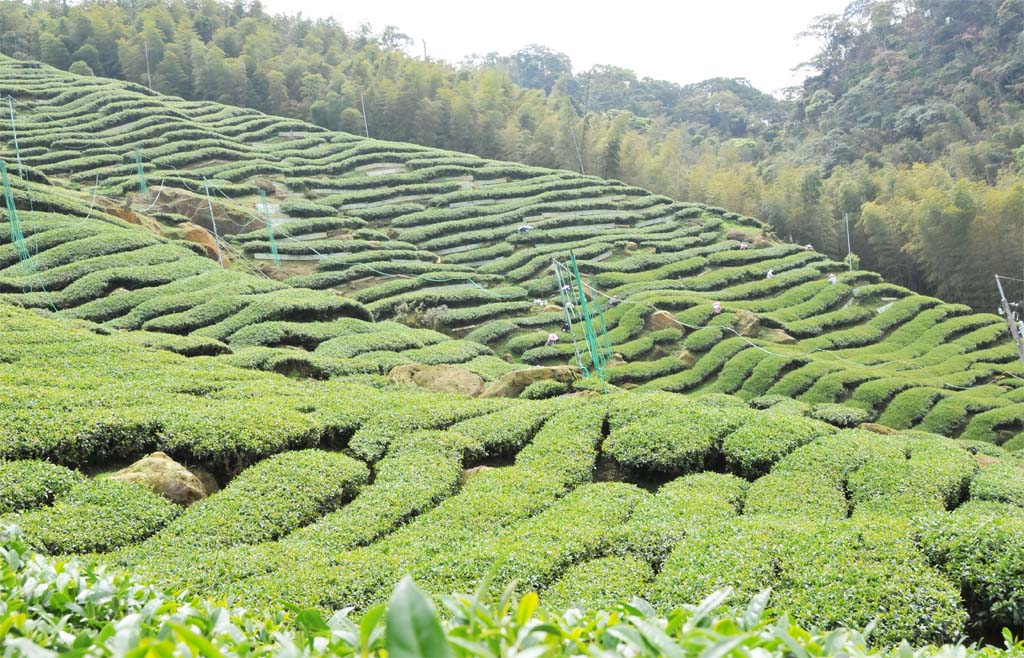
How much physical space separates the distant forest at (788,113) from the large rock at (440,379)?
78.4ft

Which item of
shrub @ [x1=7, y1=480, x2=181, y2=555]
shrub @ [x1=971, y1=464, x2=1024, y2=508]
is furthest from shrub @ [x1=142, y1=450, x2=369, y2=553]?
shrub @ [x1=971, y1=464, x2=1024, y2=508]

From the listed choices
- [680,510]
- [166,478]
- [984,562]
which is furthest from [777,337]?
[166,478]

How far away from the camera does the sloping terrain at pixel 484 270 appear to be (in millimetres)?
18016

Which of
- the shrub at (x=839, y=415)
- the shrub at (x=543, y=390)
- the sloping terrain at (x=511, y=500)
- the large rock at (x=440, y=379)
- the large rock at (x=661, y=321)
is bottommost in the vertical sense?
the shrub at (x=839, y=415)

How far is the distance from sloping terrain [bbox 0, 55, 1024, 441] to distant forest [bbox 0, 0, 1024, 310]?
4.53 metres

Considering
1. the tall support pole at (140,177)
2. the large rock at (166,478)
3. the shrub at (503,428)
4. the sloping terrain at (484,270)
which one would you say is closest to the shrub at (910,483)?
the shrub at (503,428)

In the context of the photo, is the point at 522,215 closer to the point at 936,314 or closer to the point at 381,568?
the point at 936,314

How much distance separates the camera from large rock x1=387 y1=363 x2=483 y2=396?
475 inches

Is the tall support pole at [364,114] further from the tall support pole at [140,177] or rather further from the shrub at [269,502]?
the shrub at [269,502]

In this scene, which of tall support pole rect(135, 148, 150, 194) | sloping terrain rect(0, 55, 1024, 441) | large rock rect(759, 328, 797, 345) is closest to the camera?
sloping terrain rect(0, 55, 1024, 441)

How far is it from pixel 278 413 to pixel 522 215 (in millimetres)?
25840

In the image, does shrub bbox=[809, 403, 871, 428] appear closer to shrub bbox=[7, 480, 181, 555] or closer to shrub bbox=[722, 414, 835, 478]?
shrub bbox=[722, 414, 835, 478]

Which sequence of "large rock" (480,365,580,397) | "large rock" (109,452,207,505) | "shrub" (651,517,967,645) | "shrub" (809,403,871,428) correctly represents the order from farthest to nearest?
"shrub" (809,403,871,428), "large rock" (480,365,580,397), "large rock" (109,452,207,505), "shrub" (651,517,967,645)

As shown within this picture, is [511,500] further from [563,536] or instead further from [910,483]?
[910,483]
